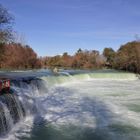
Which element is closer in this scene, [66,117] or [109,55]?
[66,117]

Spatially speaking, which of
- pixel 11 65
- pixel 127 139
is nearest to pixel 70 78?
pixel 127 139

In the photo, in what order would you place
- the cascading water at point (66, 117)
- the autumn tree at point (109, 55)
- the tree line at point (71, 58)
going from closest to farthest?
the cascading water at point (66, 117) < the tree line at point (71, 58) < the autumn tree at point (109, 55)

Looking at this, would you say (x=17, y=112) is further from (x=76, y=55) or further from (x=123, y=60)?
(x=76, y=55)

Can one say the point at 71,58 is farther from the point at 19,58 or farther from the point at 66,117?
the point at 66,117

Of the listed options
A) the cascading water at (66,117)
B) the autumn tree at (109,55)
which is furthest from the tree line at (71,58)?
the cascading water at (66,117)

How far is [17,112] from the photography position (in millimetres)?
11562

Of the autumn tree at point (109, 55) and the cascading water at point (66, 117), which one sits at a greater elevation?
the autumn tree at point (109, 55)

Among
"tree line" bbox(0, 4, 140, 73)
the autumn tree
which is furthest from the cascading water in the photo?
the autumn tree

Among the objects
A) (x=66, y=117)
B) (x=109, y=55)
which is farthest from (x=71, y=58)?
(x=66, y=117)

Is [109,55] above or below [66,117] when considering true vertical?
above

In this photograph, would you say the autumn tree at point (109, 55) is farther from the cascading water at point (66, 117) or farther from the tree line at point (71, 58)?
the cascading water at point (66, 117)

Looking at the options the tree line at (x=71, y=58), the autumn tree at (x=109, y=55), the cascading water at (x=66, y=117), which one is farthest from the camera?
the autumn tree at (x=109, y=55)

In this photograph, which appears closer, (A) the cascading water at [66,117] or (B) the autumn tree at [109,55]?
(A) the cascading water at [66,117]

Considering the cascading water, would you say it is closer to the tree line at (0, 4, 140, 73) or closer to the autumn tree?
the tree line at (0, 4, 140, 73)
